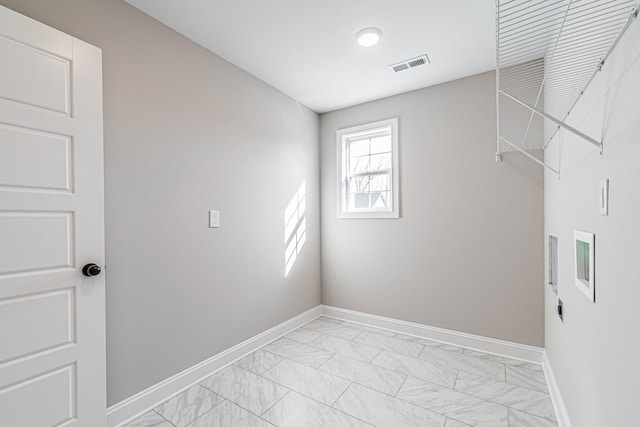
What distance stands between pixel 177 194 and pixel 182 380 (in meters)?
1.35

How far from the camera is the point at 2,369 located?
1263 mm

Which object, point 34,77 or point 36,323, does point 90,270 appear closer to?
point 36,323

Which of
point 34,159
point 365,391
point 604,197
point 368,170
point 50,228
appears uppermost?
point 368,170

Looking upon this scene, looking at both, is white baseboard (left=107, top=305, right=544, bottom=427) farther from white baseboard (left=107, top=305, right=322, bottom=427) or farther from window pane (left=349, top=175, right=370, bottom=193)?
window pane (left=349, top=175, right=370, bottom=193)

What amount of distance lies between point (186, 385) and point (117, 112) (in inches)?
76.2

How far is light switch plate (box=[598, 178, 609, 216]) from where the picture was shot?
3.40 ft

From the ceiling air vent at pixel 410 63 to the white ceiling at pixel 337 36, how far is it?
5 centimetres

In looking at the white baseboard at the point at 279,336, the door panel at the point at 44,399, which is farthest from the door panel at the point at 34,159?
the white baseboard at the point at 279,336

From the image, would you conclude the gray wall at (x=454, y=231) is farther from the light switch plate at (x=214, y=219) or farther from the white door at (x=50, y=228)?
the white door at (x=50, y=228)

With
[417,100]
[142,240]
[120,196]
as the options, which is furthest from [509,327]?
[120,196]

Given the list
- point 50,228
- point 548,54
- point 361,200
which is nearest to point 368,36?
point 548,54

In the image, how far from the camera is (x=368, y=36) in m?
2.12

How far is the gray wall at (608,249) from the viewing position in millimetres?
848

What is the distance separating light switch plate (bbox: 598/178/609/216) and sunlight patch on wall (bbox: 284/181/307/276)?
8.24ft
